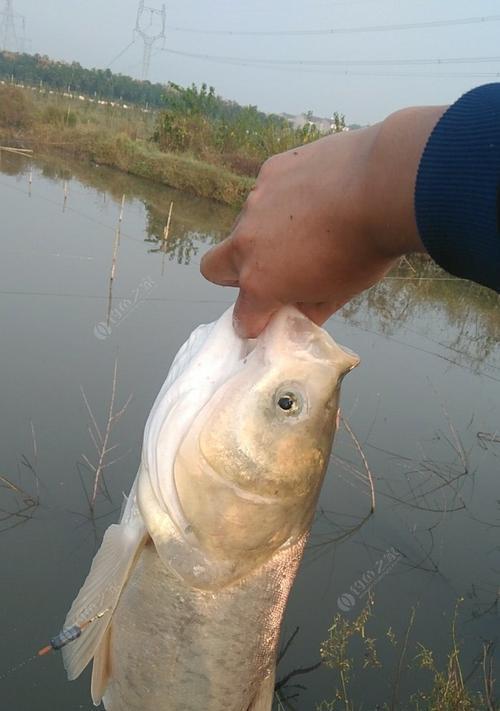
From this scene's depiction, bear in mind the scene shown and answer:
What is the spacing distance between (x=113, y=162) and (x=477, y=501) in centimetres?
2468

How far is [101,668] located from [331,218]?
1533mm

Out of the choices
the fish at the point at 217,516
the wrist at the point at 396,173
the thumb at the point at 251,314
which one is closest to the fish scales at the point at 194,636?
the fish at the point at 217,516

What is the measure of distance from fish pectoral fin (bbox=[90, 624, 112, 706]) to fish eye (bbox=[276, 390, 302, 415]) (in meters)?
0.86

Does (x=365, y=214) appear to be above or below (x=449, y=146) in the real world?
below

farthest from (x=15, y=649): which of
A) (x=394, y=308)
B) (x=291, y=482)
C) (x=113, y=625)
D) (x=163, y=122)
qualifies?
(x=163, y=122)

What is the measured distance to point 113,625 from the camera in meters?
1.95

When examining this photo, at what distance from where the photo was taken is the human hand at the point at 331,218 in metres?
1.14

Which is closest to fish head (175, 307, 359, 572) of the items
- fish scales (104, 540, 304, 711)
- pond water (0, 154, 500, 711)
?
fish scales (104, 540, 304, 711)

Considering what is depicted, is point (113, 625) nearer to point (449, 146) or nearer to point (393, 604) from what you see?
point (449, 146)

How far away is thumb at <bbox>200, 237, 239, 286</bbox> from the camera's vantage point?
145 cm

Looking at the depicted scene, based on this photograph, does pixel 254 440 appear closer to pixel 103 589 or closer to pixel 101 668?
pixel 103 589

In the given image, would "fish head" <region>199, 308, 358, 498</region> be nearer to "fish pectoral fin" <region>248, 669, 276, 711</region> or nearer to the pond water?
"fish pectoral fin" <region>248, 669, 276, 711</region>

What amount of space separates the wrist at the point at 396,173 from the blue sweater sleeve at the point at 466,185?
26 millimetres

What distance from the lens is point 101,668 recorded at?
198 cm
